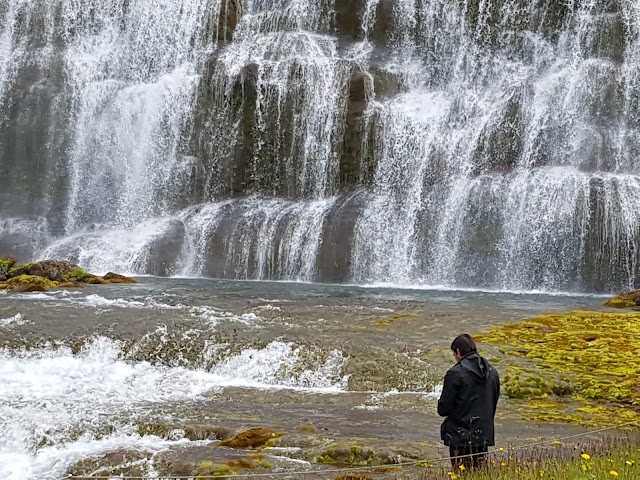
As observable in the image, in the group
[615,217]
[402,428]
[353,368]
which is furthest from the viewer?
[615,217]

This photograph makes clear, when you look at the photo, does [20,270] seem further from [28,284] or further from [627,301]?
[627,301]

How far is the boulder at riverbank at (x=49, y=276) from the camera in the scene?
24000 millimetres

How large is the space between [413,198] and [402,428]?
2358 centimetres

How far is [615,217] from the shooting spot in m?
27.5

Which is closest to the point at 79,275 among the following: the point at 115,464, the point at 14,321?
the point at 14,321

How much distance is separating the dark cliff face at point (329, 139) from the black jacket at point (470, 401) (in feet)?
72.4

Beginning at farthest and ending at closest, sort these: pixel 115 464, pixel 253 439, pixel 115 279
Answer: pixel 115 279
pixel 253 439
pixel 115 464

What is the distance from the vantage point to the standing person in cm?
697

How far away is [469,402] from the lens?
7008 millimetres

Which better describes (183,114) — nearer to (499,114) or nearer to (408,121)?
(408,121)

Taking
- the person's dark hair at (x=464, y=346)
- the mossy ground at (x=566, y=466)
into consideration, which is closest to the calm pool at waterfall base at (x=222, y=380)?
the mossy ground at (x=566, y=466)

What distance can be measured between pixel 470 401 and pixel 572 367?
20.1 ft

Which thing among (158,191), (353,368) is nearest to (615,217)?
(353,368)

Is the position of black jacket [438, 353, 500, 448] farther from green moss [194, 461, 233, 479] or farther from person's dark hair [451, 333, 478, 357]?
green moss [194, 461, 233, 479]
